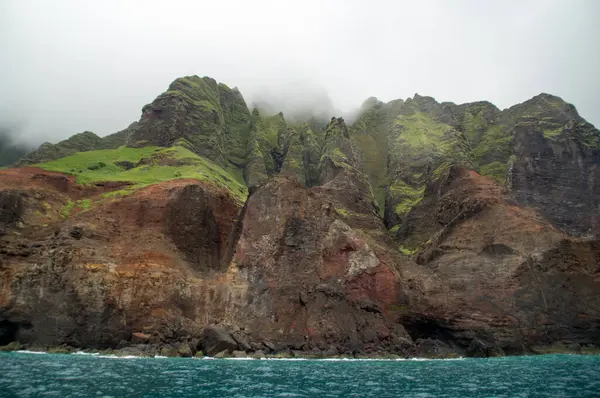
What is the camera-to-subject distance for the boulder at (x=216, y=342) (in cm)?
6353

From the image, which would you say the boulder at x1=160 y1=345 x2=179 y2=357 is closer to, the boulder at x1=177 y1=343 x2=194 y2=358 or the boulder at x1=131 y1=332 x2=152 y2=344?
the boulder at x1=177 y1=343 x2=194 y2=358

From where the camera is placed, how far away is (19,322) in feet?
A: 208

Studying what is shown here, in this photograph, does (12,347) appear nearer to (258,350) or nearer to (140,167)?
(258,350)

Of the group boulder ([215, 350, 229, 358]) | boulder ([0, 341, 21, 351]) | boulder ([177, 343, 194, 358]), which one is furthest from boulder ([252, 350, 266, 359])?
boulder ([0, 341, 21, 351])

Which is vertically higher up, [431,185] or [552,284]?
[431,185]

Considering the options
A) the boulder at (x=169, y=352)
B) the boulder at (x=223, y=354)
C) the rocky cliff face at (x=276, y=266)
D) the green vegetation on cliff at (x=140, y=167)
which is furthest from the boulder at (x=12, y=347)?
the green vegetation on cliff at (x=140, y=167)

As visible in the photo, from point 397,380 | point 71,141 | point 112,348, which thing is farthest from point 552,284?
point 71,141

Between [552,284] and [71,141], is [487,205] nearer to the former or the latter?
[552,284]

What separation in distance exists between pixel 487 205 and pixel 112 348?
73.9 metres

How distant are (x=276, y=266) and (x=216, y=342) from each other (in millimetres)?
18834

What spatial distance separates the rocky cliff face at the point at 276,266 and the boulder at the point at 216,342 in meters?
0.20

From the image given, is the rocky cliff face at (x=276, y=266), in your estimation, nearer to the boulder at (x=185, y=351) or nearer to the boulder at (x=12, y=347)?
the boulder at (x=185, y=351)

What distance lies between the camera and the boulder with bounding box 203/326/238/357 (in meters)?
63.5

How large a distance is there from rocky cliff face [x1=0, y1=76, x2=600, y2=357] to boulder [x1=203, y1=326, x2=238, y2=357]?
203 millimetres
